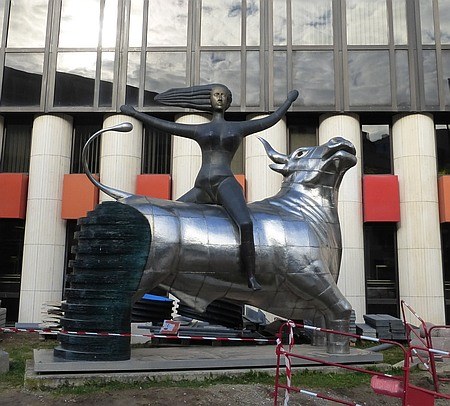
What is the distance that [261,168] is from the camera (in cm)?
1683

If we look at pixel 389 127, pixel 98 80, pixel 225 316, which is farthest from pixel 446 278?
pixel 98 80

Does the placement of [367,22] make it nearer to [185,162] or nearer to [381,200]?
[381,200]

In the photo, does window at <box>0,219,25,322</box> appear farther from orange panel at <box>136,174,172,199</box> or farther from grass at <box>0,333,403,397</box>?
grass at <box>0,333,403,397</box>

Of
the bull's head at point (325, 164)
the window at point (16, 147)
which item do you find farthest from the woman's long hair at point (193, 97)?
the window at point (16, 147)

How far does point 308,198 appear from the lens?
8719 millimetres

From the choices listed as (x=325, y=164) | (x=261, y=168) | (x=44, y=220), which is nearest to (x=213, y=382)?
(x=325, y=164)

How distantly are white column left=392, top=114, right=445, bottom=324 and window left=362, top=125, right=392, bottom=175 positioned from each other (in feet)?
2.19

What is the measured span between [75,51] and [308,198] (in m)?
12.4

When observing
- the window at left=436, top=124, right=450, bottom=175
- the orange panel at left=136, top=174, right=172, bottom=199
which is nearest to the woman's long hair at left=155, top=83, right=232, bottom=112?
the orange panel at left=136, top=174, right=172, bottom=199

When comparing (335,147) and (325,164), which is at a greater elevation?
(335,147)

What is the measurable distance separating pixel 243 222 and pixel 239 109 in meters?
10.3

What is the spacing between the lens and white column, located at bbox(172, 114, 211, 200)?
55.0 feet

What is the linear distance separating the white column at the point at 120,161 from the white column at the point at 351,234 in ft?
22.1

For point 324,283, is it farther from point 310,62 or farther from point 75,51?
point 75,51
